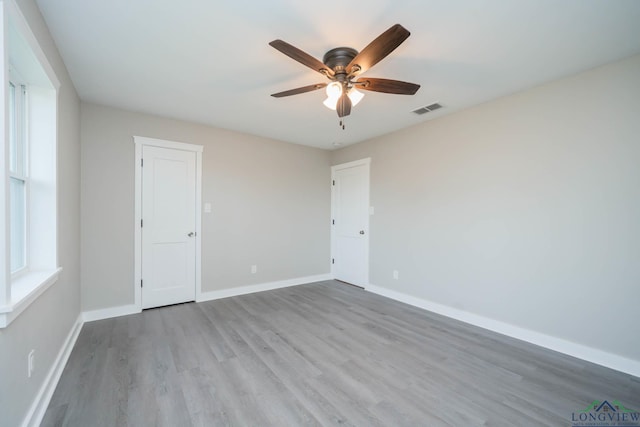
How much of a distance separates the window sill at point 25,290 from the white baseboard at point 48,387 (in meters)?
0.62

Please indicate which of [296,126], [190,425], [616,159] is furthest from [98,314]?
[616,159]

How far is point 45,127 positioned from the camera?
199 centimetres

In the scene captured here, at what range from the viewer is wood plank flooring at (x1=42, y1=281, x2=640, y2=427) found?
170 centimetres

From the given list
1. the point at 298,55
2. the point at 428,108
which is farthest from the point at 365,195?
the point at 298,55

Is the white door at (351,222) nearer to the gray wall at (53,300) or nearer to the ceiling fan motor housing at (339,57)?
the ceiling fan motor housing at (339,57)

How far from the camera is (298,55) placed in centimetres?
169

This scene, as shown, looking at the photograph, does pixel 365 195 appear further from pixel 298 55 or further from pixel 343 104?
pixel 298 55

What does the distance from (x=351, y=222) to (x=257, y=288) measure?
1949 millimetres

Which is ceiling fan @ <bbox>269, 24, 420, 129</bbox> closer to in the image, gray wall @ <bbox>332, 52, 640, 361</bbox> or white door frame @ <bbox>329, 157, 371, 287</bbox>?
gray wall @ <bbox>332, 52, 640, 361</bbox>

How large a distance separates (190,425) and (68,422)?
2.39ft

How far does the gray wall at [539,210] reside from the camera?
2217 mm

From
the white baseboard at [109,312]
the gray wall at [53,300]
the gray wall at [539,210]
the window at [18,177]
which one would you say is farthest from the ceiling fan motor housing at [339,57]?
the white baseboard at [109,312]

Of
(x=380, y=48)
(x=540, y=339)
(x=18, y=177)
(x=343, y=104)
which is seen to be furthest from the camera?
(x=540, y=339)

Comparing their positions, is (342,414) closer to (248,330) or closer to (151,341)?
(248,330)
